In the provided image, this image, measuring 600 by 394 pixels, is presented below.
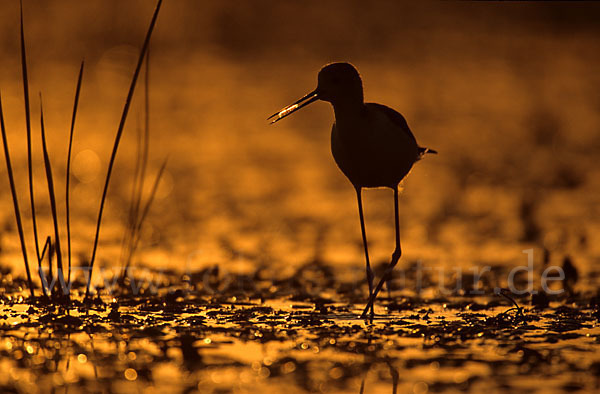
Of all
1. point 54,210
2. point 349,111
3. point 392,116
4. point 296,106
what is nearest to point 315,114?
point 392,116

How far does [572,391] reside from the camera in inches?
185

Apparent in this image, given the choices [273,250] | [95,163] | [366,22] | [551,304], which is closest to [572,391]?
[551,304]

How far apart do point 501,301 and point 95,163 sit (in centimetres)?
605

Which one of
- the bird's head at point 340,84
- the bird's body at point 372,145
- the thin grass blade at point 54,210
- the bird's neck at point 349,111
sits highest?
the bird's head at point 340,84

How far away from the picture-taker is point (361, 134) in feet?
A: 21.6

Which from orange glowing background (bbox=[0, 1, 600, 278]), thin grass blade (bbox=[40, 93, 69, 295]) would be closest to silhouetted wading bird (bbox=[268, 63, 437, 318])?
thin grass blade (bbox=[40, 93, 69, 295])

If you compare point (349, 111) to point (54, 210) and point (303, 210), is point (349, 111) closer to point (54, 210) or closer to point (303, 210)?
point (54, 210)

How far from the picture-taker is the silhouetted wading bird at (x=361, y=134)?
21.2 ft

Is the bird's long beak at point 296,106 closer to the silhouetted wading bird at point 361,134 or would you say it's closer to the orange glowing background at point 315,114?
the silhouetted wading bird at point 361,134

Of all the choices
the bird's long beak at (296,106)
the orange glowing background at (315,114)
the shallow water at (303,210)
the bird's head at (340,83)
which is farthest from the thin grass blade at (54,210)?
the orange glowing background at (315,114)

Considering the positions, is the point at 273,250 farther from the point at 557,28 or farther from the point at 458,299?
the point at 557,28

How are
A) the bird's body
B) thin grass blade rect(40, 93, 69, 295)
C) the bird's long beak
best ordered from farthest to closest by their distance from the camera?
the bird's body, the bird's long beak, thin grass blade rect(40, 93, 69, 295)

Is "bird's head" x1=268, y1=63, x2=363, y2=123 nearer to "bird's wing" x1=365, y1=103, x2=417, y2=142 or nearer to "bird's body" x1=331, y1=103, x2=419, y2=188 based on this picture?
"bird's body" x1=331, y1=103, x2=419, y2=188

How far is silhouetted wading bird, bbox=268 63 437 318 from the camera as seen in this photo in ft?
21.2
